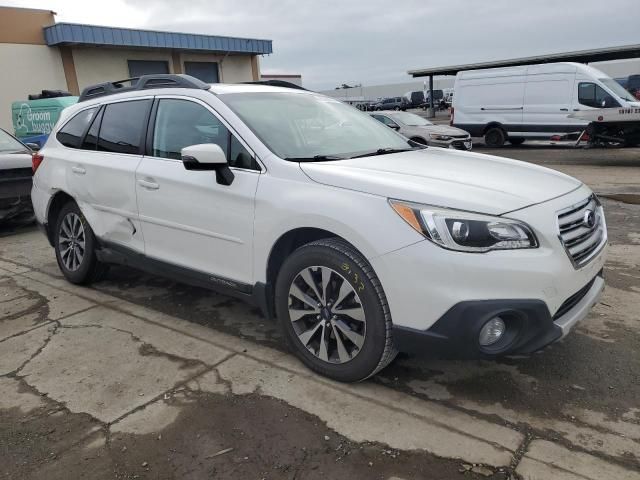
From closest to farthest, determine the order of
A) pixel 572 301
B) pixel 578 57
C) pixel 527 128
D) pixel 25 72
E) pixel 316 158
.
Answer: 1. pixel 572 301
2. pixel 316 158
3. pixel 527 128
4. pixel 25 72
5. pixel 578 57

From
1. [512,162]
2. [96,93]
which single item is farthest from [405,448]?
[96,93]

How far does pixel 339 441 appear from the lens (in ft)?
8.40

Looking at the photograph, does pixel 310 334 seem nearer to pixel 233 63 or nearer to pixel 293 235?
pixel 293 235

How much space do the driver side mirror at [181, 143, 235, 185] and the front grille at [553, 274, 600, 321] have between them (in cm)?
198

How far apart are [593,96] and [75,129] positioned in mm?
14562

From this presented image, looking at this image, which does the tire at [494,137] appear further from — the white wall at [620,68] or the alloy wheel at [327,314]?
the white wall at [620,68]

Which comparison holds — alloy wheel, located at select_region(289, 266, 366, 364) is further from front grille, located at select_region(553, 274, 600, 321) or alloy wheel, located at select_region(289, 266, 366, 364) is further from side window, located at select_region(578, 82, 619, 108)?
side window, located at select_region(578, 82, 619, 108)

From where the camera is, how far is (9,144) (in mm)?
7633

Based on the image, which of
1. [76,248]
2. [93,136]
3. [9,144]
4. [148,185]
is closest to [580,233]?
[148,185]

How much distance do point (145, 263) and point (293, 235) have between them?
153 centimetres

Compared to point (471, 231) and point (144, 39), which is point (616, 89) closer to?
point (471, 231)

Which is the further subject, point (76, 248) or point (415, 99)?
point (415, 99)

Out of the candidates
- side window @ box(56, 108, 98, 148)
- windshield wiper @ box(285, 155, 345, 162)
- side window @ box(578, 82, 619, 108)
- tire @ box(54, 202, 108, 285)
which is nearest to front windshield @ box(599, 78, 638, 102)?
side window @ box(578, 82, 619, 108)

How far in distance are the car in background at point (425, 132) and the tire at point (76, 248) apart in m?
10.0
